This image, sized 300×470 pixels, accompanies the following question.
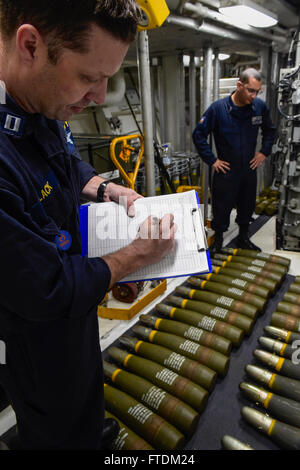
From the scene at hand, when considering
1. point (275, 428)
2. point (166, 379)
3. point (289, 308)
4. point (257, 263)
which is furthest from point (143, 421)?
point (257, 263)

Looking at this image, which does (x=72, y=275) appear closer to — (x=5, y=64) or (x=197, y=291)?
(x=5, y=64)

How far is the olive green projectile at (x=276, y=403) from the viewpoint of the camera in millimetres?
1704

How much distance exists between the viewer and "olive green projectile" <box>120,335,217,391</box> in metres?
1.92

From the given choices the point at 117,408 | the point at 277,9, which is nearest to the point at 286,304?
the point at 117,408

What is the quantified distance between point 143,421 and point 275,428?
744mm

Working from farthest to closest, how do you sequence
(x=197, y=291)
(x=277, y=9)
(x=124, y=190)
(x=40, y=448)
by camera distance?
1. (x=277, y=9)
2. (x=197, y=291)
3. (x=124, y=190)
4. (x=40, y=448)

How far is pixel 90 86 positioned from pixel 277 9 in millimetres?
4463

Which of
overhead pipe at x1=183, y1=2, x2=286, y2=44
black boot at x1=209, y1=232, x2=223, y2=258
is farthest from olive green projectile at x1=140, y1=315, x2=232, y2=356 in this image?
overhead pipe at x1=183, y1=2, x2=286, y2=44

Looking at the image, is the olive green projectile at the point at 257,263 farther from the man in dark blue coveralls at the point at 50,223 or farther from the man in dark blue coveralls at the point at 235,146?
the man in dark blue coveralls at the point at 50,223

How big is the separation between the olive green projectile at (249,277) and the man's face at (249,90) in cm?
Answer: 189

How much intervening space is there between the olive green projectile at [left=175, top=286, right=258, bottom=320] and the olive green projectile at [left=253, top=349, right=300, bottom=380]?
0.38 metres

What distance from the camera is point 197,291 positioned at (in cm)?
288

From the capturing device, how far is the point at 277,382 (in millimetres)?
1909

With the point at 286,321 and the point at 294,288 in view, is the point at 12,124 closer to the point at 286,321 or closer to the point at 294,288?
the point at 286,321
